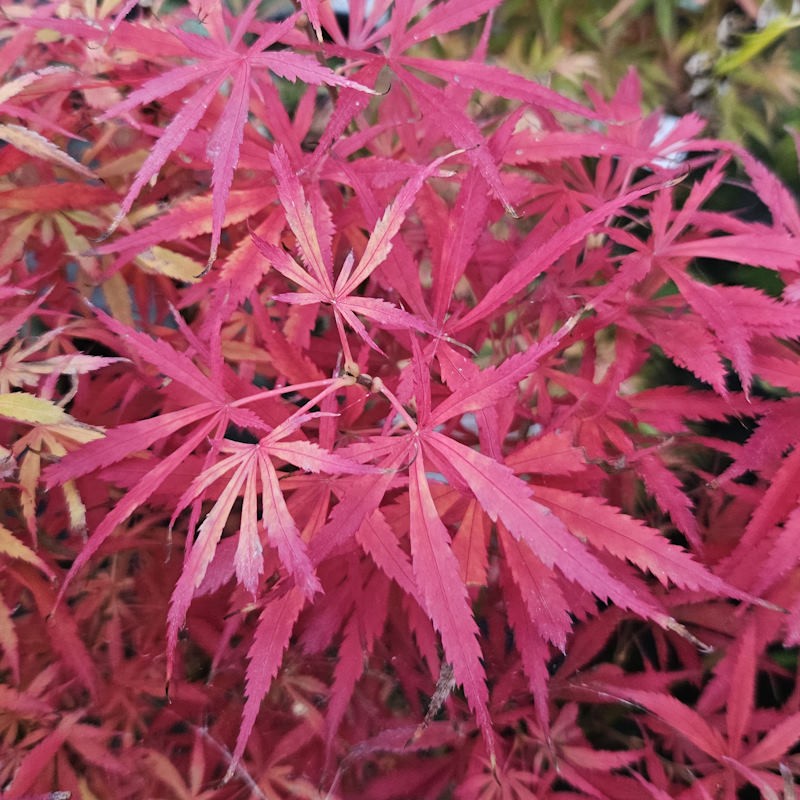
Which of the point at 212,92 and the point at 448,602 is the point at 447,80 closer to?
the point at 212,92

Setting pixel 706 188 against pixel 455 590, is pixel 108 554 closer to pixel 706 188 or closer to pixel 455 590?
pixel 455 590

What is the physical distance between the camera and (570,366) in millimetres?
892

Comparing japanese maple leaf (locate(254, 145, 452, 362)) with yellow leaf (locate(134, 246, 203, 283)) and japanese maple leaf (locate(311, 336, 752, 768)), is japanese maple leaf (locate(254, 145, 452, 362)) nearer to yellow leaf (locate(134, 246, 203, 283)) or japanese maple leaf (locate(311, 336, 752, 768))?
japanese maple leaf (locate(311, 336, 752, 768))

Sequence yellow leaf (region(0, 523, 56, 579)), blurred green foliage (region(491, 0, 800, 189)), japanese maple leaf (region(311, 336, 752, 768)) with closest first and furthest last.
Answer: japanese maple leaf (region(311, 336, 752, 768)) < yellow leaf (region(0, 523, 56, 579)) < blurred green foliage (region(491, 0, 800, 189))

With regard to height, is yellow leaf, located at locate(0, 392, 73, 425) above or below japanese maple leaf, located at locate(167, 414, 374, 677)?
below

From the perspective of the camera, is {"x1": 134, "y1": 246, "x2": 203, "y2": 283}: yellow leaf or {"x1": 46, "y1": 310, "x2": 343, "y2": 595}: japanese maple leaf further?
{"x1": 134, "y1": 246, "x2": 203, "y2": 283}: yellow leaf

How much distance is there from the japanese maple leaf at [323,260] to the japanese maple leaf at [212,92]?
29 millimetres

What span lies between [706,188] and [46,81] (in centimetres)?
54

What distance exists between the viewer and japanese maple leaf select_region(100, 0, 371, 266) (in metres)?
0.38

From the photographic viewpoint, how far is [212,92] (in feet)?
1.35

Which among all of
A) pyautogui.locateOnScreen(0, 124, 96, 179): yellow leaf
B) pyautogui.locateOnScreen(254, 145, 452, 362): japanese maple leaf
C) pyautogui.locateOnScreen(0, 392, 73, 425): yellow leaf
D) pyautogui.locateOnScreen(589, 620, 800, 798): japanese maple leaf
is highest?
pyautogui.locateOnScreen(254, 145, 452, 362): japanese maple leaf

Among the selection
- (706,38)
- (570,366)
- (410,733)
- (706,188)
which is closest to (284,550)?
(410,733)

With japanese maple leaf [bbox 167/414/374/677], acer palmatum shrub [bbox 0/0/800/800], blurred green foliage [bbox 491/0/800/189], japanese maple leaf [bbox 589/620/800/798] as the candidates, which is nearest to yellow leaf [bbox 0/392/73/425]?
acer palmatum shrub [bbox 0/0/800/800]

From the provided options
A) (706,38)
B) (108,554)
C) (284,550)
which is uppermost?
(706,38)
